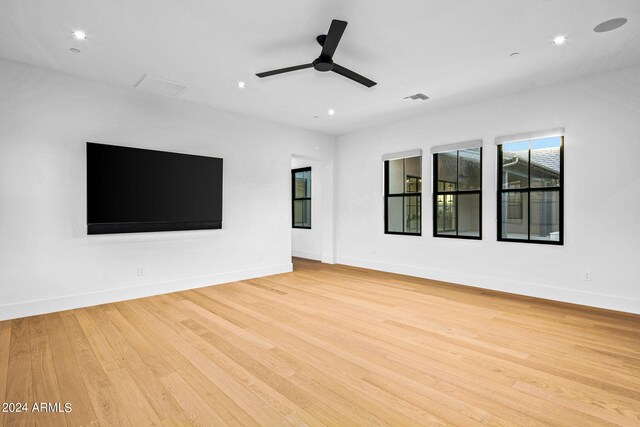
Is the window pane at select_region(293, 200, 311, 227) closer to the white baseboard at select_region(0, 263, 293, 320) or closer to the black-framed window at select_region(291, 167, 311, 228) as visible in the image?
the black-framed window at select_region(291, 167, 311, 228)

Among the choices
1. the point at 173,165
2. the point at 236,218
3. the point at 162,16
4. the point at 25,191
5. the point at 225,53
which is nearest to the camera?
the point at 162,16

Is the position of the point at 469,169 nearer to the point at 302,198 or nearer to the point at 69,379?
the point at 302,198

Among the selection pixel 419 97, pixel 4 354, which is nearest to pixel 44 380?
pixel 4 354

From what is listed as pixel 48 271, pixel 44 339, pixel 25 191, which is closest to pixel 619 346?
pixel 44 339

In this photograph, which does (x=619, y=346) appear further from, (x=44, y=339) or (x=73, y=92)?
(x=73, y=92)

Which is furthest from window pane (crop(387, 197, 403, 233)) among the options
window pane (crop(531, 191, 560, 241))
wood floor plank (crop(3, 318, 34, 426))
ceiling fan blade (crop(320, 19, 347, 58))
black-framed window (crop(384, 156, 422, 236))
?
wood floor plank (crop(3, 318, 34, 426))

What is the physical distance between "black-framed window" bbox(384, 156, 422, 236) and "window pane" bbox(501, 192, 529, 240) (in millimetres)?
1428

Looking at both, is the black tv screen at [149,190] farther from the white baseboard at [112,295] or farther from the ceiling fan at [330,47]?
the ceiling fan at [330,47]

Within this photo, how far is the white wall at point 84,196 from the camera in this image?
3.62 m

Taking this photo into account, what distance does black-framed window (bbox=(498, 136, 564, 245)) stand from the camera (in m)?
4.46

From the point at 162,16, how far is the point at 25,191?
2627 millimetres

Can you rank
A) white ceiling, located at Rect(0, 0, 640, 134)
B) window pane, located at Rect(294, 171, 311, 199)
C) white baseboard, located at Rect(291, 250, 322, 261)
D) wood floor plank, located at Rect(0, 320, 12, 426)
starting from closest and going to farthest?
A: wood floor plank, located at Rect(0, 320, 12, 426) < white ceiling, located at Rect(0, 0, 640, 134) < white baseboard, located at Rect(291, 250, 322, 261) < window pane, located at Rect(294, 171, 311, 199)

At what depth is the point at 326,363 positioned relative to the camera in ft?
8.41

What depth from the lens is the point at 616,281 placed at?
394 cm
